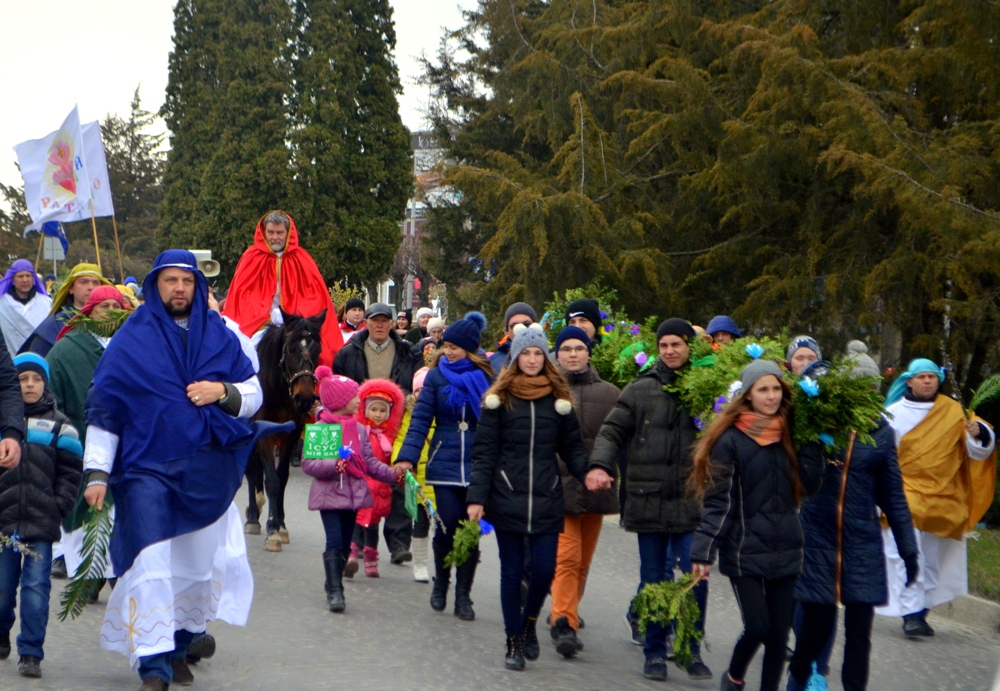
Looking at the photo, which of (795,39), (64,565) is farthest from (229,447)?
(795,39)

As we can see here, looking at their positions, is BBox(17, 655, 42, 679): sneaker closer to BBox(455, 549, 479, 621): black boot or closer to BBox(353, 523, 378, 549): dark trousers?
BBox(455, 549, 479, 621): black boot

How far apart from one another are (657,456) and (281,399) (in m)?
5.13

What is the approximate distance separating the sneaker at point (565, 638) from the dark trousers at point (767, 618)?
152 centimetres

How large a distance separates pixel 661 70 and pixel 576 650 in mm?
10316

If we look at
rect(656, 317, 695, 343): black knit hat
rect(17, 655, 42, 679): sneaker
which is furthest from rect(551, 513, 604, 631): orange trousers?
rect(17, 655, 42, 679): sneaker

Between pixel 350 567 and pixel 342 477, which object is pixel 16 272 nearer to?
pixel 350 567

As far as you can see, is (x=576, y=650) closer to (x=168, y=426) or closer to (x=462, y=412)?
(x=462, y=412)

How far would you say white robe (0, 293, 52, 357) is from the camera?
1384 cm

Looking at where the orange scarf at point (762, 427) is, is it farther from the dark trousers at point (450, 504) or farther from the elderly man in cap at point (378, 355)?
the elderly man in cap at point (378, 355)

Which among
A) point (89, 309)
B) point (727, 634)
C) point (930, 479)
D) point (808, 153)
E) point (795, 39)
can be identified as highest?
point (795, 39)

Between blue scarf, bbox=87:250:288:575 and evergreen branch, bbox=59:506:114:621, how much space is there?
0.36 ft

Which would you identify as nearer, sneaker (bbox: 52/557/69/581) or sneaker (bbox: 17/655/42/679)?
sneaker (bbox: 17/655/42/679)

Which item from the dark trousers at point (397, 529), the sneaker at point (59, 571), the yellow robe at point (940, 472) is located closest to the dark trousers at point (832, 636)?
the yellow robe at point (940, 472)

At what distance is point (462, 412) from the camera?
864 cm
